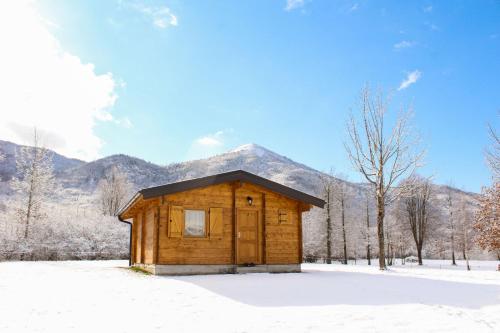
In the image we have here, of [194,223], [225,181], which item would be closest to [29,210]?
[194,223]

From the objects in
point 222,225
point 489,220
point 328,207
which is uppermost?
point 328,207

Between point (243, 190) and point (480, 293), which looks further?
point (243, 190)

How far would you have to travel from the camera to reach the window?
13.8 m

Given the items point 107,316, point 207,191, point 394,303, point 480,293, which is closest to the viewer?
point 107,316

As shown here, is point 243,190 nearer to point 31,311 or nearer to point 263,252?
point 263,252

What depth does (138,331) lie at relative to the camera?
5227 millimetres

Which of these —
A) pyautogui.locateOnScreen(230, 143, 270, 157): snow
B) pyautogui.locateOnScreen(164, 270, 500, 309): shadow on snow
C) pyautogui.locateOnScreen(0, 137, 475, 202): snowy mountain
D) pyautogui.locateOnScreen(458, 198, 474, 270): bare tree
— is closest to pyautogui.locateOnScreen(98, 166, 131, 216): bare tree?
pyautogui.locateOnScreen(0, 137, 475, 202): snowy mountain

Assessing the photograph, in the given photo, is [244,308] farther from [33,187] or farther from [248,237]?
[33,187]

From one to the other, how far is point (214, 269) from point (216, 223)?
1666 mm

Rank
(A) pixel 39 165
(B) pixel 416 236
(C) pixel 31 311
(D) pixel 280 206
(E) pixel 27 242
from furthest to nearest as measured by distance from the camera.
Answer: (B) pixel 416 236, (A) pixel 39 165, (E) pixel 27 242, (D) pixel 280 206, (C) pixel 31 311

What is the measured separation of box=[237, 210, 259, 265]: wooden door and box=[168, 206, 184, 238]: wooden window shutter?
2300mm

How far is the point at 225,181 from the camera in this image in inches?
564

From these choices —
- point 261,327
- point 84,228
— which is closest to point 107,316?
point 261,327

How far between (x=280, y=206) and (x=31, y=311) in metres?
10.3
